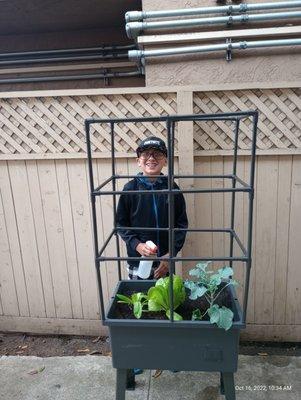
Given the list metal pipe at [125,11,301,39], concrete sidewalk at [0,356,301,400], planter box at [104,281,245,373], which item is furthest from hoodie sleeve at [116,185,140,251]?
metal pipe at [125,11,301,39]

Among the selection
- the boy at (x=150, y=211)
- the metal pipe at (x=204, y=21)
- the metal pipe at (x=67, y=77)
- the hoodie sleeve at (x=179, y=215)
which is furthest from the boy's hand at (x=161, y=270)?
the metal pipe at (x=67, y=77)

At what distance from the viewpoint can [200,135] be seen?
2.53 m

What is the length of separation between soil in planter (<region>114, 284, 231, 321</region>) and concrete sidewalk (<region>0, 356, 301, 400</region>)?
94 cm

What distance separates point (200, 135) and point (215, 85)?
358 millimetres

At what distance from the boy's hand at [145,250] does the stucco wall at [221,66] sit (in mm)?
1261

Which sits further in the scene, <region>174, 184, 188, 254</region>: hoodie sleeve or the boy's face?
<region>174, 184, 188, 254</region>: hoodie sleeve

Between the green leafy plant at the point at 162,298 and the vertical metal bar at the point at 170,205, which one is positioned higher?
the vertical metal bar at the point at 170,205

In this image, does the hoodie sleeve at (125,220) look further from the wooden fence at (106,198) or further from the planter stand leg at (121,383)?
the planter stand leg at (121,383)

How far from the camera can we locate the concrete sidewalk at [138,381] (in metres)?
2.31

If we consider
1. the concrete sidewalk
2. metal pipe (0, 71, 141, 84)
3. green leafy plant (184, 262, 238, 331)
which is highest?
metal pipe (0, 71, 141, 84)

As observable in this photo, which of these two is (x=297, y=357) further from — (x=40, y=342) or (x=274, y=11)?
(x=274, y=11)

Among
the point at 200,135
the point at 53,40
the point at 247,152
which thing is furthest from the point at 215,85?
the point at 53,40

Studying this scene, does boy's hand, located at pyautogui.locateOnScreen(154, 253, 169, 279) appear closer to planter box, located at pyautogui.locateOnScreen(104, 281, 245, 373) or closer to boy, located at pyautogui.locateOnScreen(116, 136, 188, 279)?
boy, located at pyautogui.locateOnScreen(116, 136, 188, 279)

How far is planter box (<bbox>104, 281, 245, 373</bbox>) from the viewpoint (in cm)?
145
